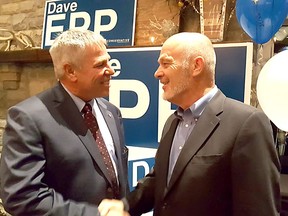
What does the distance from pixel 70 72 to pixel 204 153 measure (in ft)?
2.27

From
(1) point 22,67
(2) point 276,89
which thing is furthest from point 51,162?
(1) point 22,67

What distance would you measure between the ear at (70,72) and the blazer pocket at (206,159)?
2.10 feet

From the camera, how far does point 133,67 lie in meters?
3.00

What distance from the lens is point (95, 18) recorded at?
3629mm

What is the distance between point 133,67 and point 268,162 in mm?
1686

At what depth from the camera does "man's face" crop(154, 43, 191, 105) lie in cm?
170

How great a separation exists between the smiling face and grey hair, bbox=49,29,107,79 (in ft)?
0.05

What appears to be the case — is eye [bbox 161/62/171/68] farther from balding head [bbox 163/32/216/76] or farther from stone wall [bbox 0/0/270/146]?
stone wall [bbox 0/0/270/146]

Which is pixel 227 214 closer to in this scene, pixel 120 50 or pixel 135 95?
pixel 135 95

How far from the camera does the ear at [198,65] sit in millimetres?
1685

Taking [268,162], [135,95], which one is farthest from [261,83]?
[135,95]

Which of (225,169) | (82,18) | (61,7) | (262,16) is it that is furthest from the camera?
(61,7)

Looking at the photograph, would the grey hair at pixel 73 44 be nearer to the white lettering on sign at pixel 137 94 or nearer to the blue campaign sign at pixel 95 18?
the white lettering on sign at pixel 137 94

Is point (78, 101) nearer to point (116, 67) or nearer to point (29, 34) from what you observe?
point (116, 67)
